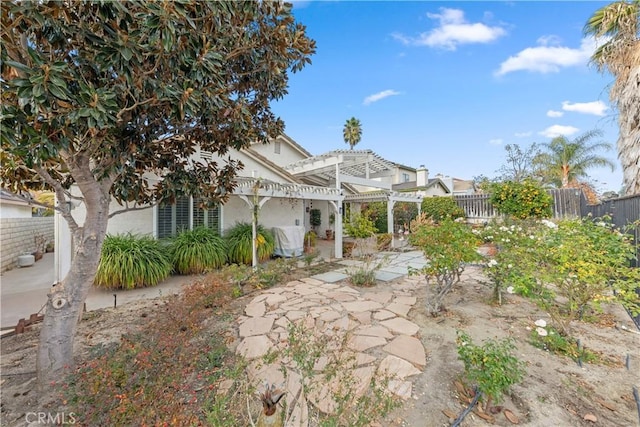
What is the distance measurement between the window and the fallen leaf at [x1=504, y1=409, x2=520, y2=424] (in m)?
7.89

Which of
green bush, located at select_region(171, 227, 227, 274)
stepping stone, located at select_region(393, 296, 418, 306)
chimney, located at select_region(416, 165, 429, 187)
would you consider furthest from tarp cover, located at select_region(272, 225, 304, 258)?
chimney, located at select_region(416, 165, 429, 187)

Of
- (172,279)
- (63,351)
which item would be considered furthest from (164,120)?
(172,279)

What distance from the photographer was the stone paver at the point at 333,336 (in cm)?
258

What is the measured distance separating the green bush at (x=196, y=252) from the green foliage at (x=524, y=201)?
10.5 m

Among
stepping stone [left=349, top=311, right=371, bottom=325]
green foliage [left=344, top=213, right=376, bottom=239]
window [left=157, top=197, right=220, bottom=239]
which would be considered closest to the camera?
stepping stone [left=349, top=311, right=371, bottom=325]

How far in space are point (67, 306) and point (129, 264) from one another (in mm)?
3700

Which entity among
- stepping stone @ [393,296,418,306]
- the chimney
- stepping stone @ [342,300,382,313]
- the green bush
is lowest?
stepping stone @ [393,296,418,306]

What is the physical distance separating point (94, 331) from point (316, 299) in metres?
3.69

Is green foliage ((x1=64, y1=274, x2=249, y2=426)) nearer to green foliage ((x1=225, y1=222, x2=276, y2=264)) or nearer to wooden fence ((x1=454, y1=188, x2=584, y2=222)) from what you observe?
green foliage ((x1=225, y1=222, x2=276, y2=264))

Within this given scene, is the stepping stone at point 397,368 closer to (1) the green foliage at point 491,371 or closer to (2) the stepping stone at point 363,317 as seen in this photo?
(1) the green foliage at point 491,371

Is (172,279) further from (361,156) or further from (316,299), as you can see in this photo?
(361,156)

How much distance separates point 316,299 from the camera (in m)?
5.37

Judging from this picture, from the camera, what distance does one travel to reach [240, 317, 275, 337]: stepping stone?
3.94m

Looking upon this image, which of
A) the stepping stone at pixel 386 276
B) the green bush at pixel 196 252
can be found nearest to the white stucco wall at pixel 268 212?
the green bush at pixel 196 252
